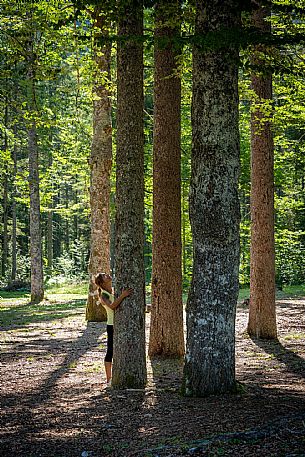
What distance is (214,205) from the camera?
23.8 feet

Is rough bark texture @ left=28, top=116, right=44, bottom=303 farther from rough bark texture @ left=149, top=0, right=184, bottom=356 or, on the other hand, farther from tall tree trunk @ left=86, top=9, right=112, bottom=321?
rough bark texture @ left=149, top=0, right=184, bottom=356

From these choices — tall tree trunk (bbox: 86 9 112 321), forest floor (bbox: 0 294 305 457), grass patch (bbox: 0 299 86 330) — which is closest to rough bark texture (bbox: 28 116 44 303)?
grass patch (bbox: 0 299 86 330)

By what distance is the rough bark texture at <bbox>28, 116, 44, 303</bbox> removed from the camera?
72.1 feet

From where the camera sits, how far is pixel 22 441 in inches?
244

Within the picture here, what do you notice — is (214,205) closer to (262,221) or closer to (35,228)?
(262,221)

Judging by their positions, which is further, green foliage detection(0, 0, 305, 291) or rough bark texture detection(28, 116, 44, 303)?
rough bark texture detection(28, 116, 44, 303)

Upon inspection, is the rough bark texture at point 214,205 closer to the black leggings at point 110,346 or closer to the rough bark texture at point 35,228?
the black leggings at point 110,346

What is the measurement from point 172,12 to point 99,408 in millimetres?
5800

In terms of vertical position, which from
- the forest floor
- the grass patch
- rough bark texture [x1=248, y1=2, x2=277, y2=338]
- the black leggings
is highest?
rough bark texture [x1=248, y1=2, x2=277, y2=338]

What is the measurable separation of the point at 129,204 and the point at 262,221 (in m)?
5.28

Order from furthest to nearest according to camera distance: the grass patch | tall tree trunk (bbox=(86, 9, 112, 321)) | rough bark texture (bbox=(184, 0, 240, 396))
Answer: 1. the grass patch
2. tall tree trunk (bbox=(86, 9, 112, 321))
3. rough bark texture (bbox=(184, 0, 240, 396))

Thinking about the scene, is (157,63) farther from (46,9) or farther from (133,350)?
(133,350)

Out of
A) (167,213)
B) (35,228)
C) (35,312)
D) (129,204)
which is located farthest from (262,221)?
(35,228)

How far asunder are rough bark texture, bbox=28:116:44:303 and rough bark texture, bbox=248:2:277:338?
1092 cm
